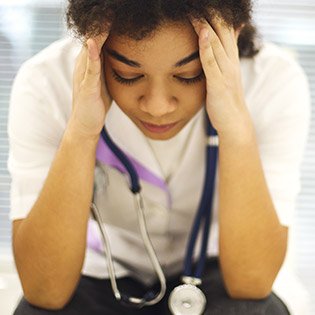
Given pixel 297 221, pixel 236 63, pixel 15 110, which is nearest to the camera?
pixel 236 63

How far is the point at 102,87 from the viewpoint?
114 centimetres

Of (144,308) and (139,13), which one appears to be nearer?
Answer: (139,13)

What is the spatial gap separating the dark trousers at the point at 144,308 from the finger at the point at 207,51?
1.47ft

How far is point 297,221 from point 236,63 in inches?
45.9

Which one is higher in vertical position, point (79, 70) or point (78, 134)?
point (79, 70)

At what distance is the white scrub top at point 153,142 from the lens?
1236 mm

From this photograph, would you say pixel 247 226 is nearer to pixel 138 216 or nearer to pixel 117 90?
pixel 138 216

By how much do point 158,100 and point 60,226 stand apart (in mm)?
335

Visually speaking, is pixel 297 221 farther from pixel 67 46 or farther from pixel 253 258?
pixel 67 46

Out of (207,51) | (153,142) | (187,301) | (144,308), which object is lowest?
(144,308)

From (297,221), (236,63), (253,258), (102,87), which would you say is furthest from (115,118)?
(297,221)

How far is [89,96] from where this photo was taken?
3.63 ft

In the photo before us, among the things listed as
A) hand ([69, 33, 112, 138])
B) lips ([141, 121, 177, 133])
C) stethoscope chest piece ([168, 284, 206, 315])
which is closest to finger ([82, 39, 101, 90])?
hand ([69, 33, 112, 138])

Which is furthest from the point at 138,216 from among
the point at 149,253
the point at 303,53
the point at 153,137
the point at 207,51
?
the point at 303,53
